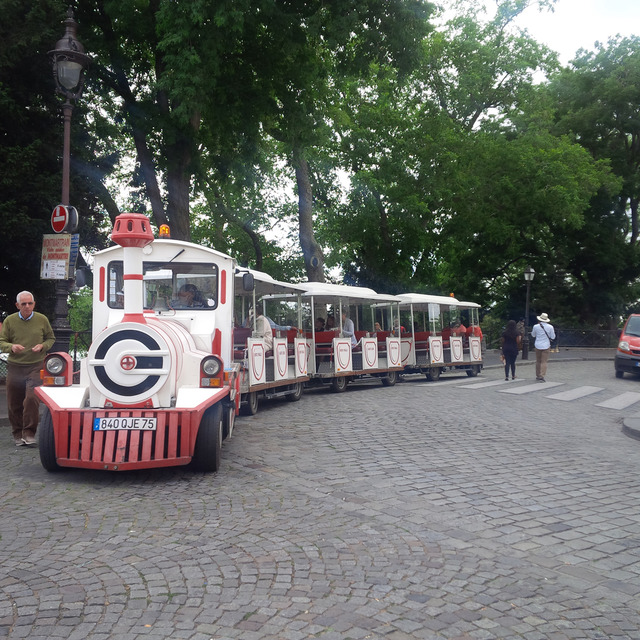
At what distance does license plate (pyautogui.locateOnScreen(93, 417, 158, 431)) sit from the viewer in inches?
272

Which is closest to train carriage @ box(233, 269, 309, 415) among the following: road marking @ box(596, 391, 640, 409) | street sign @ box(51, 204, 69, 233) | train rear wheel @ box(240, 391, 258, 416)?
train rear wheel @ box(240, 391, 258, 416)

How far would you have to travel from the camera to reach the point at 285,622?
3.63 metres

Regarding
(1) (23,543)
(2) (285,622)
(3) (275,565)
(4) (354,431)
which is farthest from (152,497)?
(4) (354,431)

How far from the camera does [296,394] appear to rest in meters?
15.3

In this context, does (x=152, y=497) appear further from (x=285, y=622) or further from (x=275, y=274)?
(x=275, y=274)

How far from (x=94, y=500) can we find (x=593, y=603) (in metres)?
4.05

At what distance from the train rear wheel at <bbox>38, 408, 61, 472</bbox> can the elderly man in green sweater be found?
1867 millimetres

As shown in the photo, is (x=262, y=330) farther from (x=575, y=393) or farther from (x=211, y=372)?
(x=575, y=393)

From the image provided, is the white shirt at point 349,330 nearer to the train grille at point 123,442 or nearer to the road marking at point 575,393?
the road marking at point 575,393

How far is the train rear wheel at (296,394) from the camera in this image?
15.3 metres

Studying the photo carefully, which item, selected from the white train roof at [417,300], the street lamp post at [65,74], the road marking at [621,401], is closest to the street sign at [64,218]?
the street lamp post at [65,74]

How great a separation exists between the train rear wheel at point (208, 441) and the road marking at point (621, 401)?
10.0 m

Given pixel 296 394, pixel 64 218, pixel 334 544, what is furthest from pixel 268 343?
pixel 334 544

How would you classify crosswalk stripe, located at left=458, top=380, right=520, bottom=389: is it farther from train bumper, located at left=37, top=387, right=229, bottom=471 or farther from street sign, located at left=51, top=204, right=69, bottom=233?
train bumper, located at left=37, top=387, right=229, bottom=471
